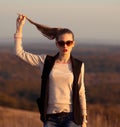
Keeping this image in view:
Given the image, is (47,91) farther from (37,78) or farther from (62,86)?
(37,78)

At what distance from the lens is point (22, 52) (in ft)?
19.3

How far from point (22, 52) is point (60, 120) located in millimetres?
786

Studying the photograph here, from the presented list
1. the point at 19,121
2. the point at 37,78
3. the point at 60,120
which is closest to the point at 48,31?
the point at 60,120

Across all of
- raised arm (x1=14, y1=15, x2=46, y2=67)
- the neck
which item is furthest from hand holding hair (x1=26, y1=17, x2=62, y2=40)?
the neck

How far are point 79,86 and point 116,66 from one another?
272 ft

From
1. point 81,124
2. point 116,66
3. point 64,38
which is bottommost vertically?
point 116,66

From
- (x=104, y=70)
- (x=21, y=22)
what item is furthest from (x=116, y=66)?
(x=21, y=22)

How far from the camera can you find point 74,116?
18.7 ft

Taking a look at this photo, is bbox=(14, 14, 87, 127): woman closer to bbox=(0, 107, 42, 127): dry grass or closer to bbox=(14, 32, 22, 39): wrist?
bbox=(14, 32, 22, 39): wrist

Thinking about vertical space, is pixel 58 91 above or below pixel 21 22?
below

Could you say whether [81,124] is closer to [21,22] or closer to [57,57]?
→ [57,57]

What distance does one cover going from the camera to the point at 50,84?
5680mm

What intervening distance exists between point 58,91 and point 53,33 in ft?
2.05

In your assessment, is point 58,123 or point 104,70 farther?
point 104,70
